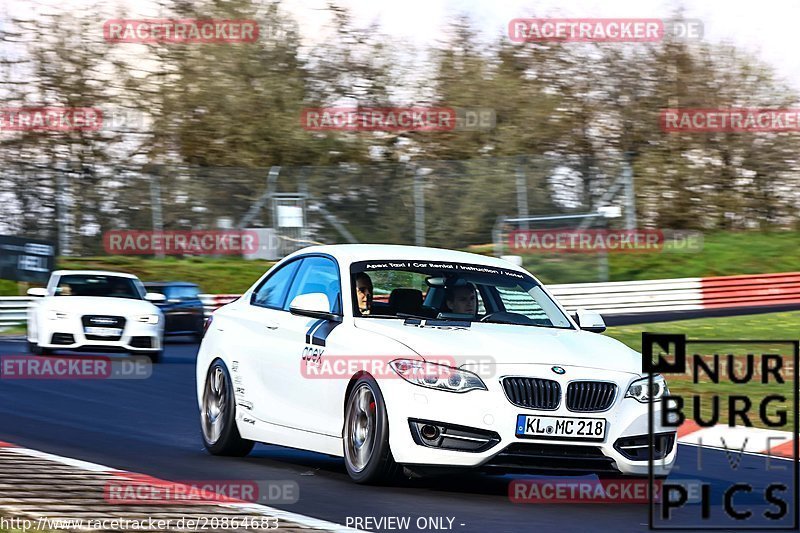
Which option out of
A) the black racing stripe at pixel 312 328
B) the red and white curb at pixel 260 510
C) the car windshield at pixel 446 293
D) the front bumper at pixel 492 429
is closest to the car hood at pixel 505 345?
the front bumper at pixel 492 429

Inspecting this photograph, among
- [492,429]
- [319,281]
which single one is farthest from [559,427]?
[319,281]

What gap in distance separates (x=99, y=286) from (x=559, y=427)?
47.5 ft

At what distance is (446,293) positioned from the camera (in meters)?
9.76

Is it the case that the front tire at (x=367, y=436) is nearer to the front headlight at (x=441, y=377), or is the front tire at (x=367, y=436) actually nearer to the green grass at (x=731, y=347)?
the front headlight at (x=441, y=377)

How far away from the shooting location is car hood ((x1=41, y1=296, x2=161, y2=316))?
20734 mm

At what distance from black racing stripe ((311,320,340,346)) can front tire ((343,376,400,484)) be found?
1.77 feet

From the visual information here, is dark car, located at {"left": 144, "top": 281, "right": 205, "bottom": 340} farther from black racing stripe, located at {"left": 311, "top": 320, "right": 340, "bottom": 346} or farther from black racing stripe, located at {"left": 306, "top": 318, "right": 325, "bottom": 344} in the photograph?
black racing stripe, located at {"left": 311, "top": 320, "right": 340, "bottom": 346}

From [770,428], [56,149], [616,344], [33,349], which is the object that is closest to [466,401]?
[616,344]

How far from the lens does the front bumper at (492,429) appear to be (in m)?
8.34

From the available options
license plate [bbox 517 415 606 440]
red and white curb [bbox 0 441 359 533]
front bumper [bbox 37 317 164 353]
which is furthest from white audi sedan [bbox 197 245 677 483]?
front bumper [bbox 37 317 164 353]

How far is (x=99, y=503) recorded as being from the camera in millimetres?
6973

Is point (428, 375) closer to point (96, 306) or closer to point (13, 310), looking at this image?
point (96, 306)

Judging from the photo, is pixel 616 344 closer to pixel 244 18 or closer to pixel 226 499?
pixel 226 499

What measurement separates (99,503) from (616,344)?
3.67 meters
